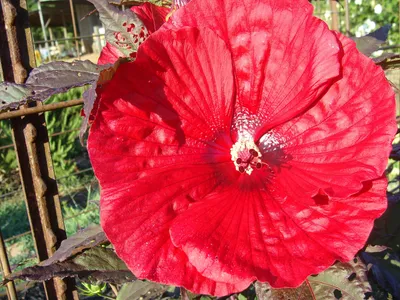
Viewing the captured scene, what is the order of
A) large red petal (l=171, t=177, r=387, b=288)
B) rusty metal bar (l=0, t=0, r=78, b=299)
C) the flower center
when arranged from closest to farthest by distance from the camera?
1. large red petal (l=171, t=177, r=387, b=288)
2. the flower center
3. rusty metal bar (l=0, t=0, r=78, b=299)

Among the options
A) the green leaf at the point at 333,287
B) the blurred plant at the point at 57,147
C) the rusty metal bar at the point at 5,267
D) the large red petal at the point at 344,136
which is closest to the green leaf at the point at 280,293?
the green leaf at the point at 333,287

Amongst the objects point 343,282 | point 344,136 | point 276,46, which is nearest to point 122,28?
point 276,46

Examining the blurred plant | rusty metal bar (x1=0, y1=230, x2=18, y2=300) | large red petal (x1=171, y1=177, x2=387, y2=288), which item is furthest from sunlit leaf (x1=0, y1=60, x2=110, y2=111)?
the blurred plant

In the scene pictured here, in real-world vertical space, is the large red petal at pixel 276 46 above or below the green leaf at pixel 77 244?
above

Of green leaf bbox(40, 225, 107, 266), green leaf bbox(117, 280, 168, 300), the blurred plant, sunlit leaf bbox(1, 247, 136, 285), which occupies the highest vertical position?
green leaf bbox(40, 225, 107, 266)

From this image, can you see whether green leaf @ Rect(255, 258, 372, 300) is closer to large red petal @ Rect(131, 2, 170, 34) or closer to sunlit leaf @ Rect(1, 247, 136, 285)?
sunlit leaf @ Rect(1, 247, 136, 285)

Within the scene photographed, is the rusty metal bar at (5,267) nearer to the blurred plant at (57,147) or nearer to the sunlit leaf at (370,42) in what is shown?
the sunlit leaf at (370,42)

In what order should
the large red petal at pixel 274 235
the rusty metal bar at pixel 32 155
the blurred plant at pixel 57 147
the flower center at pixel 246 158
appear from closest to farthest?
1. the large red petal at pixel 274 235
2. the flower center at pixel 246 158
3. the rusty metal bar at pixel 32 155
4. the blurred plant at pixel 57 147

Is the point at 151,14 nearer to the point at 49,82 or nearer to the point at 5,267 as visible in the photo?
the point at 49,82
